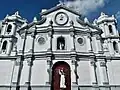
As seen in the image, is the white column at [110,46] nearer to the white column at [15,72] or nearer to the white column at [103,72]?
the white column at [103,72]

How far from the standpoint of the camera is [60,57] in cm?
2220

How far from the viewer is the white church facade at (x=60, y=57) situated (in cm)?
2089

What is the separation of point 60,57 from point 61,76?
2.86 m

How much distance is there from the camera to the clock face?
82.4 ft

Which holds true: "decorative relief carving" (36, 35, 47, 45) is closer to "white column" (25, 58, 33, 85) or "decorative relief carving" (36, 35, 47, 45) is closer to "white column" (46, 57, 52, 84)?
"white column" (46, 57, 52, 84)

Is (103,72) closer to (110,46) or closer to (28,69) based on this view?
(110,46)

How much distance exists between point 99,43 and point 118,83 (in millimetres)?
6228

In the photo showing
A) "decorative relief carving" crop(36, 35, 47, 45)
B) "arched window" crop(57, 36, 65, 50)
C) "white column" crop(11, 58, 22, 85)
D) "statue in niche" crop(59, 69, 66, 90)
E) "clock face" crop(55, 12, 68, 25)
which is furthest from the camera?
"clock face" crop(55, 12, 68, 25)

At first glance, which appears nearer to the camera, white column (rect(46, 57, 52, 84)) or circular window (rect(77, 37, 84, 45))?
white column (rect(46, 57, 52, 84))

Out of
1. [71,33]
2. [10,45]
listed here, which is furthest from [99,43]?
[10,45]

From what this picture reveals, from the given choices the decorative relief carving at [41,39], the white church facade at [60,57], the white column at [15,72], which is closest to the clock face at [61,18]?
the white church facade at [60,57]

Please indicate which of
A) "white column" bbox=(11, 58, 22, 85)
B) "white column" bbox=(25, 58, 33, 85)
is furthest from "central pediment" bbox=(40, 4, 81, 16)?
"white column" bbox=(11, 58, 22, 85)

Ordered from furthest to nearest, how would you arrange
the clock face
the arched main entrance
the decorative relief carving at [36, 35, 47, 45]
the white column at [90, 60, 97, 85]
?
the clock face
the decorative relief carving at [36, 35, 47, 45]
the white column at [90, 60, 97, 85]
the arched main entrance

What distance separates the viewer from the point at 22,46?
77.0 feet
